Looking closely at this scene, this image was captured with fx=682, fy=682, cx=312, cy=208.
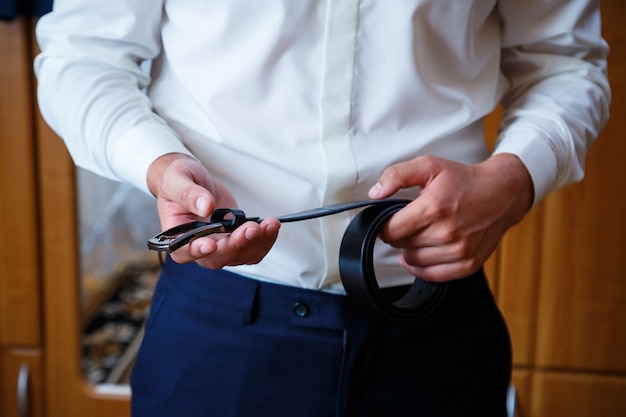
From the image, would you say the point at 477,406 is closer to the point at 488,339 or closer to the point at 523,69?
the point at 488,339

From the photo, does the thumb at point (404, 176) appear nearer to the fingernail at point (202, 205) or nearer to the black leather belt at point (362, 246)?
the black leather belt at point (362, 246)

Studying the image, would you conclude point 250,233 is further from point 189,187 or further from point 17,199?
point 17,199

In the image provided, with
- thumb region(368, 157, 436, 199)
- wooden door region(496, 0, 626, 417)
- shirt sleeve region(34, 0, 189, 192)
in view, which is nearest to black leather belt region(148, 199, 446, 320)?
thumb region(368, 157, 436, 199)

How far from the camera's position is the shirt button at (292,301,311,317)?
631 millimetres

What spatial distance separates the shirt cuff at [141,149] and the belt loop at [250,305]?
13cm

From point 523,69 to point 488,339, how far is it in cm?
30

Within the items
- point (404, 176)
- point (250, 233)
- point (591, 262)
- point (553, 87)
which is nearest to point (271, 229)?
point (250, 233)

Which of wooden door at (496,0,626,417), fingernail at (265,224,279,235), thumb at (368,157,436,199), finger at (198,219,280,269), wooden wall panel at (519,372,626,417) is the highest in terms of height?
thumb at (368,157,436,199)

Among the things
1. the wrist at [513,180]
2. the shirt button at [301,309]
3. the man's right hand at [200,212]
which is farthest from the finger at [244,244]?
the wrist at [513,180]

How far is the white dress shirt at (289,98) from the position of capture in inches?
24.4

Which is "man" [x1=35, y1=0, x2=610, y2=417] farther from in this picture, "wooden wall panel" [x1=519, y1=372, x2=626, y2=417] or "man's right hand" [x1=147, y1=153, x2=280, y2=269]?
"wooden wall panel" [x1=519, y1=372, x2=626, y2=417]

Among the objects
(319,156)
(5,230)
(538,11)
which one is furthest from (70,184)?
(538,11)

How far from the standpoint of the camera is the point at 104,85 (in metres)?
0.64

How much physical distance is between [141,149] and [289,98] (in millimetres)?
142
